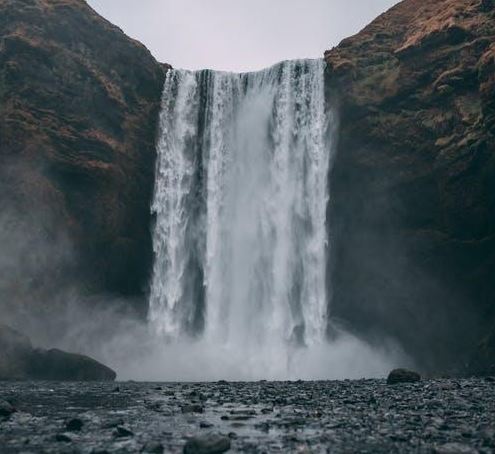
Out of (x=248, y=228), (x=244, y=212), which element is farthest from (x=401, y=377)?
(x=244, y=212)

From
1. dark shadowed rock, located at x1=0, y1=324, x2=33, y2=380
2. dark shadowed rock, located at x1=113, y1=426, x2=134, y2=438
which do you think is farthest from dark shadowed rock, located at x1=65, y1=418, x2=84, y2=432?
dark shadowed rock, located at x1=0, y1=324, x2=33, y2=380

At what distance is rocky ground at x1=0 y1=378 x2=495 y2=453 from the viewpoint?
903cm

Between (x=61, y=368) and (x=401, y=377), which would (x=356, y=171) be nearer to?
(x=401, y=377)

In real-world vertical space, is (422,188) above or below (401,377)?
above

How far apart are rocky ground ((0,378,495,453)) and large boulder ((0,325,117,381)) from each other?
14.7 metres

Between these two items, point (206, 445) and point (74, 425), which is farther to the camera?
point (74, 425)

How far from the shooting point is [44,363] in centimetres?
3231

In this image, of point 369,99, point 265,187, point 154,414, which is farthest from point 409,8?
point 154,414

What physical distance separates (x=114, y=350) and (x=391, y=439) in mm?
35232

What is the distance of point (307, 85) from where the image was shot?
154 ft

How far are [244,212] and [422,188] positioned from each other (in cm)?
1430

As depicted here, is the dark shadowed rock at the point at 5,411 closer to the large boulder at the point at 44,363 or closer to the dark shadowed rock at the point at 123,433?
the dark shadowed rock at the point at 123,433

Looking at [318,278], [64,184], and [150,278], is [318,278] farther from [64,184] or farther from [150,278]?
[64,184]

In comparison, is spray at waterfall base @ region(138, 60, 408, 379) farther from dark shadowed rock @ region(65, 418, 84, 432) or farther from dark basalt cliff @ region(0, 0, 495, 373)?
dark shadowed rock @ region(65, 418, 84, 432)
